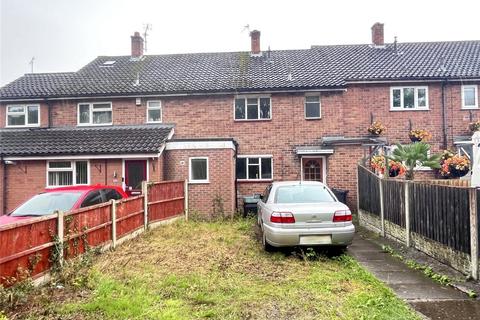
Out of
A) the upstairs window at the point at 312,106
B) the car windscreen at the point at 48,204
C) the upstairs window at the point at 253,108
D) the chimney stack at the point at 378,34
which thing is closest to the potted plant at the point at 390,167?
the upstairs window at the point at 312,106

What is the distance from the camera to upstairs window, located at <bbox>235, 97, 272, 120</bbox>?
1608 centimetres

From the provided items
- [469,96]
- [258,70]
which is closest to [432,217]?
[469,96]

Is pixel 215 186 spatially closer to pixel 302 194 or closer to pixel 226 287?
pixel 302 194

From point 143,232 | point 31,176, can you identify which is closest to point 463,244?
point 143,232

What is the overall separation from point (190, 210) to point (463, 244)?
371 inches

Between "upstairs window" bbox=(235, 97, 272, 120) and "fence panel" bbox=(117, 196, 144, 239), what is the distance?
757 centimetres

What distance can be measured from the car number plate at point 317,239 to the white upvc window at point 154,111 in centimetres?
1138

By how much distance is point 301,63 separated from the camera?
18578 mm

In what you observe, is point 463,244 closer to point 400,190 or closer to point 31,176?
point 400,190

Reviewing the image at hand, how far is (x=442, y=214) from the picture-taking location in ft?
21.1

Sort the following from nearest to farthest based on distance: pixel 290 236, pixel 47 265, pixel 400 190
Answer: pixel 47 265
pixel 290 236
pixel 400 190

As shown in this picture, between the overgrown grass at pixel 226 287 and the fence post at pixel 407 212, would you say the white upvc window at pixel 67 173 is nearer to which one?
the overgrown grass at pixel 226 287

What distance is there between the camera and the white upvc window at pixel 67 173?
1420 cm

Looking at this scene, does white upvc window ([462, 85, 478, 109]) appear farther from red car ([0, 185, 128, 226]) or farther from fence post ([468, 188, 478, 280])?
red car ([0, 185, 128, 226])
